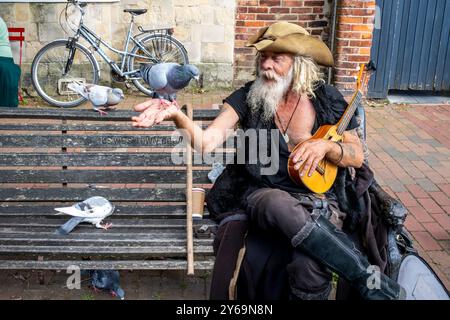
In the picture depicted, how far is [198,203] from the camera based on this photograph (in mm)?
3201

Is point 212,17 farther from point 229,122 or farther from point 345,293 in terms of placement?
point 345,293

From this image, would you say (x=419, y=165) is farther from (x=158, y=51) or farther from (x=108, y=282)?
(x=158, y=51)

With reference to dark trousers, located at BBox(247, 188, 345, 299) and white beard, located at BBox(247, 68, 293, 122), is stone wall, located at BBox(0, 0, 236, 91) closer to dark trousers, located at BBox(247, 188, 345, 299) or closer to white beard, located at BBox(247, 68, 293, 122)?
white beard, located at BBox(247, 68, 293, 122)

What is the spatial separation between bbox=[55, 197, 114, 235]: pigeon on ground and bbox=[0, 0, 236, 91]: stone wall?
4.62m

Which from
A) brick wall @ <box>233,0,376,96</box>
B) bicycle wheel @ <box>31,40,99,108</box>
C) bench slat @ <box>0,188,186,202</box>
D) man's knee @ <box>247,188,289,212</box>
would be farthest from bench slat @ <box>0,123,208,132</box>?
bicycle wheel @ <box>31,40,99,108</box>

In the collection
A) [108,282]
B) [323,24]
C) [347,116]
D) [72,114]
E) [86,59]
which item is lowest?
[108,282]

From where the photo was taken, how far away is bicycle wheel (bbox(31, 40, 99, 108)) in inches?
276

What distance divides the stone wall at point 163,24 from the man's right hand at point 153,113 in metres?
5.06

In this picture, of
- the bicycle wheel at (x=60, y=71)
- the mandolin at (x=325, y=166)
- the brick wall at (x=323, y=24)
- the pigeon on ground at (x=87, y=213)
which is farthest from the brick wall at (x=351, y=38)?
the pigeon on ground at (x=87, y=213)

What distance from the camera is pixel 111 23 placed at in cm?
740

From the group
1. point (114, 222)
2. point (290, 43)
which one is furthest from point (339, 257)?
point (114, 222)

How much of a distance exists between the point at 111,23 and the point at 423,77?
13.9 ft

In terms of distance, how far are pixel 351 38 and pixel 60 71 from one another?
372cm
